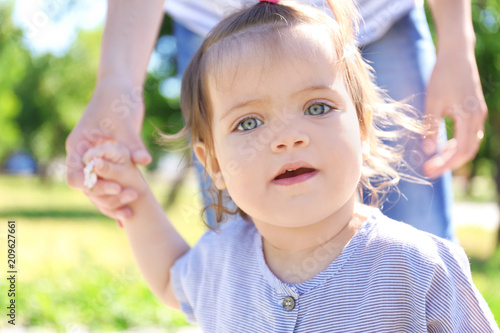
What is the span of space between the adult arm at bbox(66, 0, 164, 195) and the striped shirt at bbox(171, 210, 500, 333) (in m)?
0.52

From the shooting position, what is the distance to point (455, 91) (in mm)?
1814

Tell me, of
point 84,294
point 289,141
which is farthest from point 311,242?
point 84,294

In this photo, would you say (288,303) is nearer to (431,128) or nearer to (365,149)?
(365,149)

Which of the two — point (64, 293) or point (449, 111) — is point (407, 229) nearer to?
point (449, 111)

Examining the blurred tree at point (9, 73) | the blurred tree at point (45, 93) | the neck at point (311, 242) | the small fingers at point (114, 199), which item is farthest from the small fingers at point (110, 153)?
the blurred tree at point (45, 93)

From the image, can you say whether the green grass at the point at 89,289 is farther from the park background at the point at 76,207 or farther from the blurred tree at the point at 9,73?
the blurred tree at the point at 9,73

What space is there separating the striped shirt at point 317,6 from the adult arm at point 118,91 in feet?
0.75

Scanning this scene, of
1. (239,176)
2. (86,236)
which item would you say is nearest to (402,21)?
(239,176)

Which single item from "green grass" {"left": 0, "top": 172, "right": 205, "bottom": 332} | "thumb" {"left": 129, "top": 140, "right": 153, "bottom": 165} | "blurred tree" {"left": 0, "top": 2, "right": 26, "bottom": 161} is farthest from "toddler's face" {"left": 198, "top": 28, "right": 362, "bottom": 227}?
"blurred tree" {"left": 0, "top": 2, "right": 26, "bottom": 161}

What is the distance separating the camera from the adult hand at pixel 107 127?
5.46 feet

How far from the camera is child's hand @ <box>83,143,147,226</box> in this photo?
1675 millimetres

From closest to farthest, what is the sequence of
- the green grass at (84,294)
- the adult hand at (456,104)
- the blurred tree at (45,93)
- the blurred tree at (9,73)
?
the adult hand at (456,104) → the green grass at (84,294) → the blurred tree at (9,73) → the blurred tree at (45,93)

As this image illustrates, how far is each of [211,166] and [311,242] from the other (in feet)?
1.32

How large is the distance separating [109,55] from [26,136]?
2455 cm
